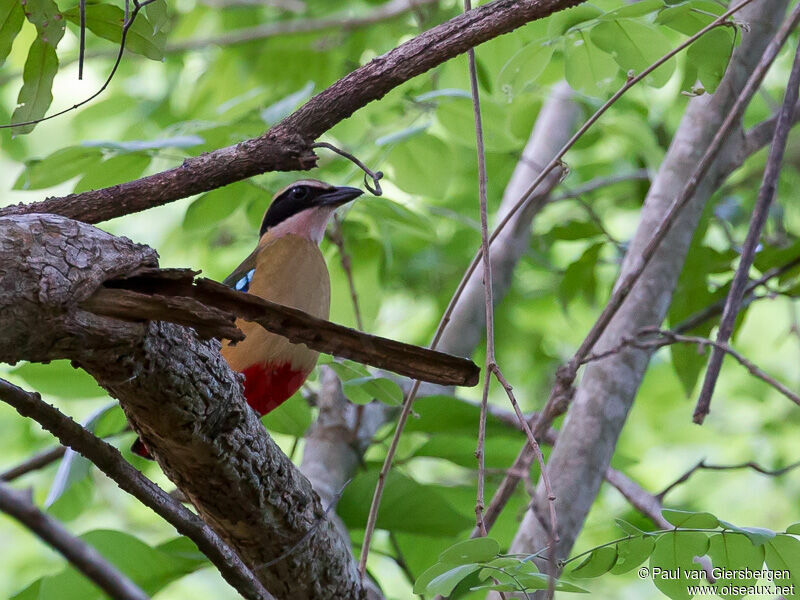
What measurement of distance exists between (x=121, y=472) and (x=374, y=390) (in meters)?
0.94

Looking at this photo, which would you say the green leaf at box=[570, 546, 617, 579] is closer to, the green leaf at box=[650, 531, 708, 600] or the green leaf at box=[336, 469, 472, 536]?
the green leaf at box=[650, 531, 708, 600]

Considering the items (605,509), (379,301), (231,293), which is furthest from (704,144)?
(605,509)

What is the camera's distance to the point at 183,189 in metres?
1.81

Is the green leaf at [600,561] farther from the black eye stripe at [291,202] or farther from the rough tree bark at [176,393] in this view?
the black eye stripe at [291,202]

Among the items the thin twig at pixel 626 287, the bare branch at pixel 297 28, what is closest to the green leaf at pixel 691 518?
the thin twig at pixel 626 287

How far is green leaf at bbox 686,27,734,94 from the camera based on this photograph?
2.37 meters

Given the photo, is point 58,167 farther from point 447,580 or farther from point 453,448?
point 447,580

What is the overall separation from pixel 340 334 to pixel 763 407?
5044 millimetres

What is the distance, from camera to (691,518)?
6.07 feet

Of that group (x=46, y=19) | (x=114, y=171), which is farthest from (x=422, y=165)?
(x=46, y=19)

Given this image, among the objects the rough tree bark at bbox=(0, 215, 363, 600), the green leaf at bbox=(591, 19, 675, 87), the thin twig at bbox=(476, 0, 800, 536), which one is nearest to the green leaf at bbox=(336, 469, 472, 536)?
the thin twig at bbox=(476, 0, 800, 536)

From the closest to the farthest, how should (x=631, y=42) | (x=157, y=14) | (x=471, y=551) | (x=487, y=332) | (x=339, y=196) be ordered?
(x=471, y=551), (x=157, y=14), (x=487, y=332), (x=631, y=42), (x=339, y=196)

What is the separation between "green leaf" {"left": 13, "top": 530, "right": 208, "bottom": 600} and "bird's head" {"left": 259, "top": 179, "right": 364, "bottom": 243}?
1240mm

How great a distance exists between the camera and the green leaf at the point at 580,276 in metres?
3.70
